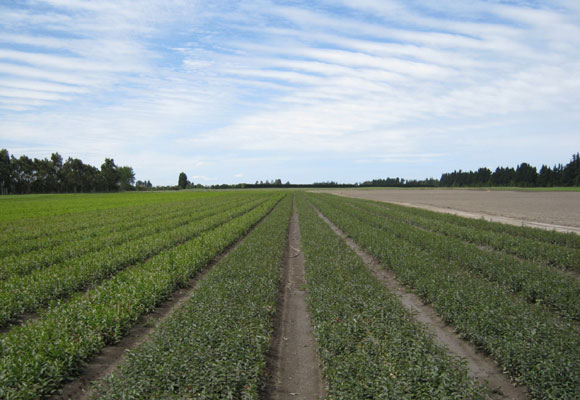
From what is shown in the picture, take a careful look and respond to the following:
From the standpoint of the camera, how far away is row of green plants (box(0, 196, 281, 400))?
199 inches

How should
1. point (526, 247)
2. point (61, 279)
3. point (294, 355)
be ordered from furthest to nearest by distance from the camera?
point (526, 247) < point (61, 279) < point (294, 355)

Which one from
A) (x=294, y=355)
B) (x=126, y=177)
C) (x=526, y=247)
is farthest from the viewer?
(x=126, y=177)

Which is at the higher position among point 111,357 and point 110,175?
point 110,175

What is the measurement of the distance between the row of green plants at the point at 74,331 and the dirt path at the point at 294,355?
326 centimetres

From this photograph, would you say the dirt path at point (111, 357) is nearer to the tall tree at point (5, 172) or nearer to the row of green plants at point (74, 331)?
the row of green plants at point (74, 331)

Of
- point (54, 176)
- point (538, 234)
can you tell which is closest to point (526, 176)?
point (538, 234)

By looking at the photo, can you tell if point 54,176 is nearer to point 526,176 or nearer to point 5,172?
point 5,172

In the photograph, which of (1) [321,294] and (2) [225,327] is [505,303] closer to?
(1) [321,294]

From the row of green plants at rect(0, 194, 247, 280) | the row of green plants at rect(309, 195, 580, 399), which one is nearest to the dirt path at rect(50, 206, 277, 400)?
the row of green plants at rect(0, 194, 247, 280)

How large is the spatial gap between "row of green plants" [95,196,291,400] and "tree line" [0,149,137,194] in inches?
4877

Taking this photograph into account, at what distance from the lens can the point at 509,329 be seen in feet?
21.0

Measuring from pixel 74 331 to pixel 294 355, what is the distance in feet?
14.0

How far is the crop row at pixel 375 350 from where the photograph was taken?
471 centimetres

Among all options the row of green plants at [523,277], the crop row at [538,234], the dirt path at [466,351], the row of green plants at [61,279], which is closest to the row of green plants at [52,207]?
the row of green plants at [61,279]
